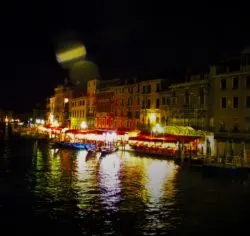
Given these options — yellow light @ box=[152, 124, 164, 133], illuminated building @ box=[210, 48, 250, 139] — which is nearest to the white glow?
yellow light @ box=[152, 124, 164, 133]

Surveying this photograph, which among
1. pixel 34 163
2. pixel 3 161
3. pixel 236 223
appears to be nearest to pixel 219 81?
pixel 34 163

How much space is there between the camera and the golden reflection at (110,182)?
37.9m

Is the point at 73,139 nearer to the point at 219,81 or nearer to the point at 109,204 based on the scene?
the point at 219,81

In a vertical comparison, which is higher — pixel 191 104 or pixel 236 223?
pixel 191 104

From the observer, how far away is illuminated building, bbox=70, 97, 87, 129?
405 ft

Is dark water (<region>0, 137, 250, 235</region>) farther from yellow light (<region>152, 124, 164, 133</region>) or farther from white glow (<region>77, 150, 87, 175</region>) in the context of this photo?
yellow light (<region>152, 124, 164, 133</region>)

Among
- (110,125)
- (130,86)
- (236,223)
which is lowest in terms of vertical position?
(236,223)

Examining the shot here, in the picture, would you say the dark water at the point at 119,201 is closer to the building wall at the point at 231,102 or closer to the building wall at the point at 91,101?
the building wall at the point at 231,102

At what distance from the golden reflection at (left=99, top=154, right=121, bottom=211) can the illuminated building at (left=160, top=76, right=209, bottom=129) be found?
43.8 ft

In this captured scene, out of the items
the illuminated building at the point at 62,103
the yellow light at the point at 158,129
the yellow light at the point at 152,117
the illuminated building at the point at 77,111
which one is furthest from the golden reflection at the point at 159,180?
the illuminated building at the point at 62,103

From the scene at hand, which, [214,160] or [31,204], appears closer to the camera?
[31,204]

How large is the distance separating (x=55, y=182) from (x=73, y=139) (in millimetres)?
55842

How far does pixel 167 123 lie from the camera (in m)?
81.7

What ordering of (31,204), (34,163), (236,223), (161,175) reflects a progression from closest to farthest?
(236,223) < (31,204) < (161,175) < (34,163)
